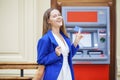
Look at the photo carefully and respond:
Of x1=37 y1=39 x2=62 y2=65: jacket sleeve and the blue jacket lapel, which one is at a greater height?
the blue jacket lapel

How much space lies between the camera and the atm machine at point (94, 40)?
3.61 metres

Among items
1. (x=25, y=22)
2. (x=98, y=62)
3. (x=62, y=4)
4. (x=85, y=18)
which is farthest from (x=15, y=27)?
(x=98, y=62)

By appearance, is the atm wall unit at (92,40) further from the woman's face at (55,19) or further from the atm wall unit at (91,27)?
the woman's face at (55,19)

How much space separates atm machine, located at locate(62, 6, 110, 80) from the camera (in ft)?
11.8

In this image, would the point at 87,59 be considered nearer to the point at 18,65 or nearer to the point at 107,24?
the point at 107,24

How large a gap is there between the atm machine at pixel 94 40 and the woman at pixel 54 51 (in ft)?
4.53

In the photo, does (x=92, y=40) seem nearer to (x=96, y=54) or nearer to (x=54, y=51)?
(x=96, y=54)

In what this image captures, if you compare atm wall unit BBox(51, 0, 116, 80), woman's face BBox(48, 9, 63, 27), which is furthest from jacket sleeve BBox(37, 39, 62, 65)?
atm wall unit BBox(51, 0, 116, 80)

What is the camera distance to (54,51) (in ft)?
6.98

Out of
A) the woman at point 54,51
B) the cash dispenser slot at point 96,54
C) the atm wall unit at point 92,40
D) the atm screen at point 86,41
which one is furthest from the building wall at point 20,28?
the woman at point 54,51

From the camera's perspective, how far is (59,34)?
2279 mm

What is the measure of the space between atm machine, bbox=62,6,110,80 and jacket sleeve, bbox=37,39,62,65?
1508mm

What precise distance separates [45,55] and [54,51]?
79 mm

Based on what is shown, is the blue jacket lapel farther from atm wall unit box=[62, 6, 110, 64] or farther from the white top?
atm wall unit box=[62, 6, 110, 64]
